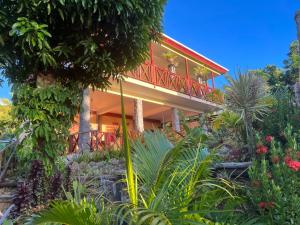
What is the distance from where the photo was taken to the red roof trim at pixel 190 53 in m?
12.9

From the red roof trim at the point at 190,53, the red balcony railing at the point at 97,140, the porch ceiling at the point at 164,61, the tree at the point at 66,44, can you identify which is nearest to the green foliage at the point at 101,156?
the red balcony railing at the point at 97,140

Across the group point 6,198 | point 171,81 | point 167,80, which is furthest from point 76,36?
point 171,81

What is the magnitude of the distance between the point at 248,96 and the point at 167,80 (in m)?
8.21

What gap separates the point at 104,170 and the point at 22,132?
1777 millimetres

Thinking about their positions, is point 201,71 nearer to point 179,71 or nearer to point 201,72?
point 201,72

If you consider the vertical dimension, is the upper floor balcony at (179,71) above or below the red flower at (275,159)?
above

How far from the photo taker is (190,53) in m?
14.3

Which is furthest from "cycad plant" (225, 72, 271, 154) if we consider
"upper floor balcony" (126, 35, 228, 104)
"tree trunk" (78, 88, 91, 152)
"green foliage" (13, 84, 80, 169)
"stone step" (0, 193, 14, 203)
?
"upper floor balcony" (126, 35, 228, 104)

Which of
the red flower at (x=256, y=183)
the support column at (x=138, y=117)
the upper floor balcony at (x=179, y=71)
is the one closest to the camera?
the red flower at (x=256, y=183)

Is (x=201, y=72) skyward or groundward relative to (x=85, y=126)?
skyward

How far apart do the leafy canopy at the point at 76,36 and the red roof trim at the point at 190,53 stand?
7874 millimetres

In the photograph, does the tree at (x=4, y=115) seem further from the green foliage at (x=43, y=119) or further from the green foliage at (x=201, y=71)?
the green foliage at (x=201, y=71)

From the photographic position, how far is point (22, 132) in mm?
4133

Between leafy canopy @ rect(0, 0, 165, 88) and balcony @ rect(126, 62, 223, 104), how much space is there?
5.09m
